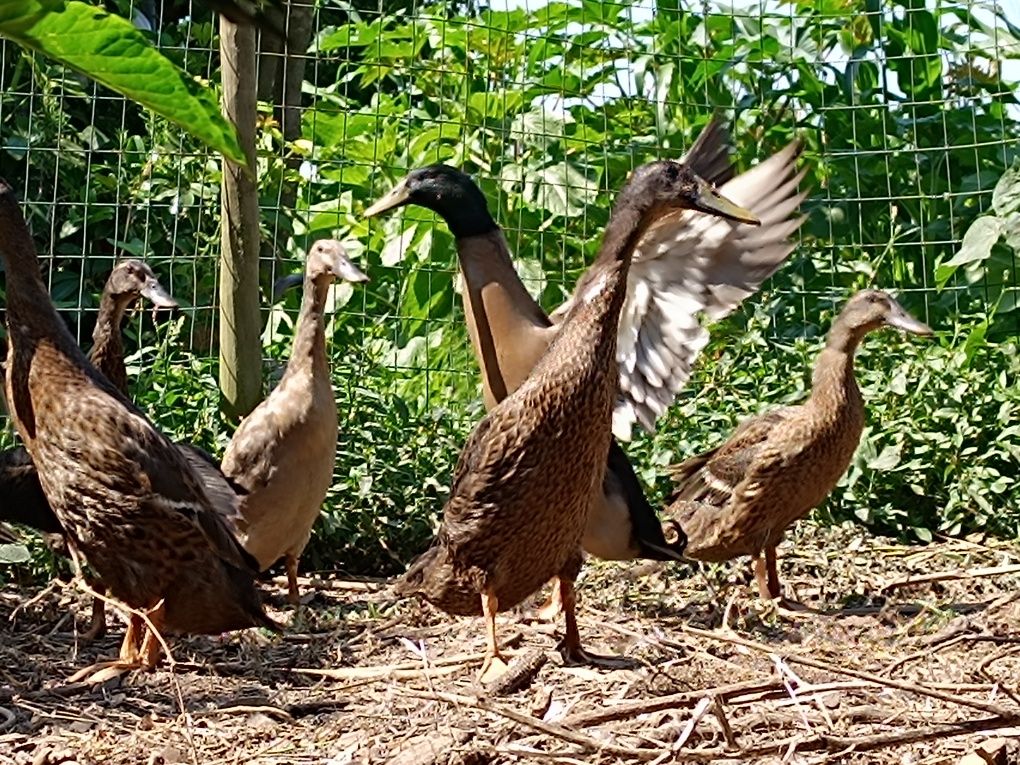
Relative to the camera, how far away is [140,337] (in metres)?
7.12

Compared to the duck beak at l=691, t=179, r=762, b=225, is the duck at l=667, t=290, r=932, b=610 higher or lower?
lower

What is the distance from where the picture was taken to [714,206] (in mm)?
4797

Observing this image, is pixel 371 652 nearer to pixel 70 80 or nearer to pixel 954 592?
pixel 954 592

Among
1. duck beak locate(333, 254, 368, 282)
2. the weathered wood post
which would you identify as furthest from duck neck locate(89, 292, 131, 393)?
duck beak locate(333, 254, 368, 282)

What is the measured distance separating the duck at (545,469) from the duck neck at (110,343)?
1898 millimetres

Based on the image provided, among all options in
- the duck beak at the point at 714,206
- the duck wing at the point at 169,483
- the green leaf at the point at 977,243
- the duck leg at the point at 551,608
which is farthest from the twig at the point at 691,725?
the green leaf at the point at 977,243

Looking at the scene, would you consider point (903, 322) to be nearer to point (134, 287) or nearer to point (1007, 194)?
point (1007, 194)

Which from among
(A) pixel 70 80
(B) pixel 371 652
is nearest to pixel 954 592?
(B) pixel 371 652

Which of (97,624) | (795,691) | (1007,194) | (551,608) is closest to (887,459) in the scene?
(1007,194)

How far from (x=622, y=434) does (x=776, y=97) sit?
300 cm

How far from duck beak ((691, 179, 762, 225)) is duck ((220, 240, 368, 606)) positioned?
6.13 ft

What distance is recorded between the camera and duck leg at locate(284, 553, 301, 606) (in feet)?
19.3

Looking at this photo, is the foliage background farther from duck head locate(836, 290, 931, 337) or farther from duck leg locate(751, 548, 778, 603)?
duck leg locate(751, 548, 778, 603)

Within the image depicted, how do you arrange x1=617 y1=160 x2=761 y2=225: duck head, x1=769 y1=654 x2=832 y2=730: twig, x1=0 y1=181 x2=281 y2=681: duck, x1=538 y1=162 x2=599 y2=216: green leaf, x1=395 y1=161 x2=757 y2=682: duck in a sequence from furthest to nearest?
x1=538 y1=162 x2=599 y2=216: green leaf, x1=617 y1=160 x2=761 y2=225: duck head, x1=0 y1=181 x2=281 y2=681: duck, x1=395 y1=161 x2=757 y2=682: duck, x1=769 y1=654 x2=832 y2=730: twig
